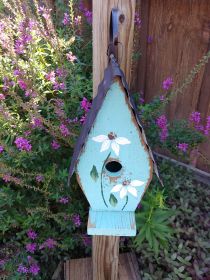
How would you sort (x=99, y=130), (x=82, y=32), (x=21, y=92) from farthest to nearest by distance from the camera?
(x=82, y=32), (x=21, y=92), (x=99, y=130)

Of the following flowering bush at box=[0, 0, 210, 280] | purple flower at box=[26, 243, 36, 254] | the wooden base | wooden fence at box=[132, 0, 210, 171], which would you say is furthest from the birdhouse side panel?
wooden fence at box=[132, 0, 210, 171]

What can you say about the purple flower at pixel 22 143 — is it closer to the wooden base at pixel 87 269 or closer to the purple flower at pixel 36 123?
the purple flower at pixel 36 123

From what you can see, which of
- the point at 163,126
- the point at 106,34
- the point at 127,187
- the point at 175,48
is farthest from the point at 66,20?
the point at 127,187

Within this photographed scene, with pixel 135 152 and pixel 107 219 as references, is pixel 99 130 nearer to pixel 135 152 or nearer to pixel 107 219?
pixel 135 152

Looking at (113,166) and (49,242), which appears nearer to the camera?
(113,166)

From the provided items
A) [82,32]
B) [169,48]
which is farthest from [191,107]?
[82,32]

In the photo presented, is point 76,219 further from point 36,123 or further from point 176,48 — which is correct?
point 176,48
